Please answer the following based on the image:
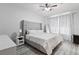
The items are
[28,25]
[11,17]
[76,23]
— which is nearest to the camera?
[11,17]

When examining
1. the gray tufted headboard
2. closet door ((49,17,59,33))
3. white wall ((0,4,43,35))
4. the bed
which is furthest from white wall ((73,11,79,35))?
white wall ((0,4,43,35))

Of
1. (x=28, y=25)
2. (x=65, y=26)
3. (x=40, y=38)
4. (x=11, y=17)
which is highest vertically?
(x=11, y=17)

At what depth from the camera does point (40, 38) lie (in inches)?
78.8

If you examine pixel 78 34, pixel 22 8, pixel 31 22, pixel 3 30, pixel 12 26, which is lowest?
pixel 78 34

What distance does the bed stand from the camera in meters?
1.77

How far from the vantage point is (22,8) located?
10.5ft

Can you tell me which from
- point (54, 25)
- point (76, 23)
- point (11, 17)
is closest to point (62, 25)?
point (54, 25)

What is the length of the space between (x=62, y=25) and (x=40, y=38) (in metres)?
2.42

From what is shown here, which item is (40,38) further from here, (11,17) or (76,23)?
(76,23)

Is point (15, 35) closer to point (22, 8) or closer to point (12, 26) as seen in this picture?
point (12, 26)

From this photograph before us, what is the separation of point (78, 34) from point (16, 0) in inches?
149

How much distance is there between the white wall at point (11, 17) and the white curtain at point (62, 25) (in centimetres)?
192

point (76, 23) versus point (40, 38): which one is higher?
point (76, 23)

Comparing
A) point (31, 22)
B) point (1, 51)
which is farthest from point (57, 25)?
point (1, 51)
